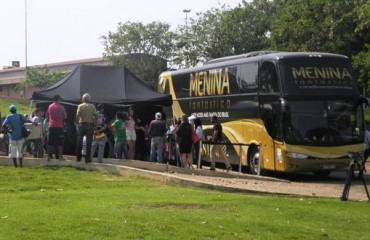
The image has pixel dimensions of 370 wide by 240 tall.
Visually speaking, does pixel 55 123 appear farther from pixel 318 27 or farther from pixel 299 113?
pixel 318 27

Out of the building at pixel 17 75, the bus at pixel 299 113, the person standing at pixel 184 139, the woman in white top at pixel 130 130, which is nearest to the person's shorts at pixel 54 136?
the woman in white top at pixel 130 130

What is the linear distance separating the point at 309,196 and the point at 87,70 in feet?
36.7

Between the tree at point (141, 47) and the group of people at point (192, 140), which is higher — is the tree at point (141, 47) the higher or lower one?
the higher one

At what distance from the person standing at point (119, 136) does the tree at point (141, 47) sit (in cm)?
3987

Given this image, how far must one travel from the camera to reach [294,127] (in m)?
18.8

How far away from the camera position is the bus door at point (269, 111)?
1912cm

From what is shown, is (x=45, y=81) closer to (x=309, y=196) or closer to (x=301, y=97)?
(x=301, y=97)

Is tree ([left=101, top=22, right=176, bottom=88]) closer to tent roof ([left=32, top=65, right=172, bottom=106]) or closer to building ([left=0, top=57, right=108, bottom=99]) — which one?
building ([left=0, top=57, right=108, bottom=99])

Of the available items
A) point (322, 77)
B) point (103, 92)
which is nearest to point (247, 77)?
point (322, 77)

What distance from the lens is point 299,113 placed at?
18.9m

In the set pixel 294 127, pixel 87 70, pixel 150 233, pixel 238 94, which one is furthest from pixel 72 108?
pixel 150 233

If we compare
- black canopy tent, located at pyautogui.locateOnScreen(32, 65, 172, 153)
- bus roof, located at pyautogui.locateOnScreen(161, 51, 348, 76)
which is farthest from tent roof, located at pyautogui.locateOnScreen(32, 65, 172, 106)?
bus roof, located at pyautogui.locateOnScreen(161, 51, 348, 76)

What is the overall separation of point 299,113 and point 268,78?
158 centimetres

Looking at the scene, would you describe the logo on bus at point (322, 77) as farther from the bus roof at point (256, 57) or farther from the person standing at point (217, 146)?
the person standing at point (217, 146)
